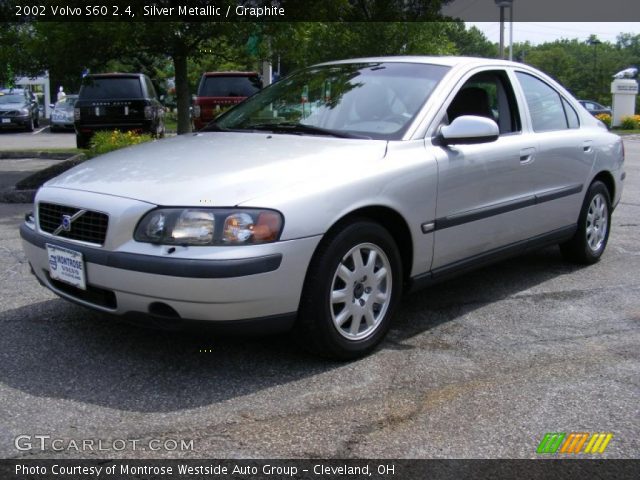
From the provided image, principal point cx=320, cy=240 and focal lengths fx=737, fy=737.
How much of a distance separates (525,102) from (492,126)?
3.36 ft

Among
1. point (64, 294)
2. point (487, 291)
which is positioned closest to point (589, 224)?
point (487, 291)

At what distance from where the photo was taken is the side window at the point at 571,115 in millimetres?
5531

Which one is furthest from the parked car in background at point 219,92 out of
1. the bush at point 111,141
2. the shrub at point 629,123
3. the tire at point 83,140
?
the shrub at point 629,123

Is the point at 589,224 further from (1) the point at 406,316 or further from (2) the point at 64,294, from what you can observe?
(2) the point at 64,294

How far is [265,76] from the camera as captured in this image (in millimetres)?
17297

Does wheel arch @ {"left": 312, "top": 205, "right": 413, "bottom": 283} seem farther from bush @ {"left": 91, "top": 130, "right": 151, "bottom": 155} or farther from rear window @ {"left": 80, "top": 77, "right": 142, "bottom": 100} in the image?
rear window @ {"left": 80, "top": 77, "right": 142, "bottom": 100}

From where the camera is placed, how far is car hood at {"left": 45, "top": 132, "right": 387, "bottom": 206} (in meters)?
3.37

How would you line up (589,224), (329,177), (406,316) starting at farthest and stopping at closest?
(589,224) → (406,316) → (329,177)

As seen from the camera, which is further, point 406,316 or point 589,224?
point 589,224

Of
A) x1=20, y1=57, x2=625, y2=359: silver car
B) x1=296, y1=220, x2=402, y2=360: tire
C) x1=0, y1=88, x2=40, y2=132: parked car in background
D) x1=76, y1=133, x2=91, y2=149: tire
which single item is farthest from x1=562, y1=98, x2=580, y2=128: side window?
x1=0, y1=88, x2=40, y2=132: parked car in background

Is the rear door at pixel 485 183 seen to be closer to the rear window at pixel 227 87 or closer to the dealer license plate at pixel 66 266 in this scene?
the dealer license plate at pixel 66 266

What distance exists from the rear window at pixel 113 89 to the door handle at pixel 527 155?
1075cm

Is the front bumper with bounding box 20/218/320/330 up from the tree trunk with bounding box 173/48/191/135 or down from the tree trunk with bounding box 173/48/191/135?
down

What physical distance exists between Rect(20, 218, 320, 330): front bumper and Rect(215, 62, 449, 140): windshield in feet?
3.59
